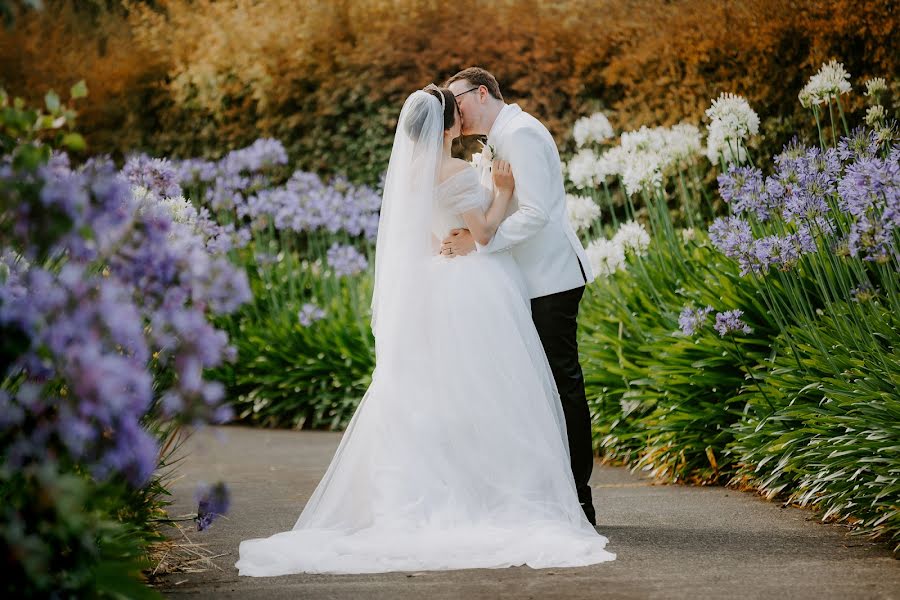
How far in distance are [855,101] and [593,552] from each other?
4886mm

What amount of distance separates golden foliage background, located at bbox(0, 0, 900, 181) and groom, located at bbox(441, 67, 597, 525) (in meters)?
3.77

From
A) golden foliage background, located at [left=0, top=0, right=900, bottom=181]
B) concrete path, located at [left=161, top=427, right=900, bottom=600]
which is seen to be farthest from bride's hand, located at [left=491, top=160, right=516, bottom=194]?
golden foliage background, located at [left=0, top=0, right=900, bottom=181]

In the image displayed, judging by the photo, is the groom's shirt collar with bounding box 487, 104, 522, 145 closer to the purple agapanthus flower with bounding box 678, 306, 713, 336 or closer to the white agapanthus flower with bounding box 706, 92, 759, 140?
the white agapanthus flower with bounding box 706, 92, 759, 140

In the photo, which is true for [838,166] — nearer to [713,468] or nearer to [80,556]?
[713,468]

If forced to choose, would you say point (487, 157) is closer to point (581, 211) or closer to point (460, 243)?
point (460, 243)

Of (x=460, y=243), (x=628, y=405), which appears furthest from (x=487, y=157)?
(x=628, y=405)

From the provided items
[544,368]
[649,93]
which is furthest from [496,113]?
[649,93]

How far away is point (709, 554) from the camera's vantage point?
170 inches

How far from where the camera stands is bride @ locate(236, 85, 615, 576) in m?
4.32

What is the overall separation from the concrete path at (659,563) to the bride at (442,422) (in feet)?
0.51

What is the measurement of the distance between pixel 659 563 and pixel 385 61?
8.37 metres

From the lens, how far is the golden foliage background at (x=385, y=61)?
27.8ft

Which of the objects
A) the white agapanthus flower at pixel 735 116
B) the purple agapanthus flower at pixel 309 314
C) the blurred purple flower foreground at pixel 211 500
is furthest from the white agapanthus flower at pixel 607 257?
the blurred purple flower foreground at pixel 211 500

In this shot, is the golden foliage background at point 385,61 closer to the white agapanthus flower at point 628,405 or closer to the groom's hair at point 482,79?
the white agapanthus flower at point 628,405
